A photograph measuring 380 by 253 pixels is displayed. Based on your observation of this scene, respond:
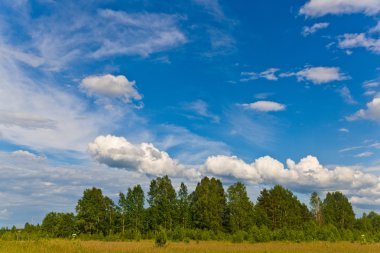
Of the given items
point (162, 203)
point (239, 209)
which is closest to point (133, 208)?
point (162, 203)

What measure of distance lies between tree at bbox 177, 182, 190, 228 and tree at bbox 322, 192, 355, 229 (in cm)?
3681

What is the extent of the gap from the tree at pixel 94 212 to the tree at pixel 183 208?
13.5 meters

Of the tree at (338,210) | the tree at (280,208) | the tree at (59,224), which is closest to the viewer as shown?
the tree at (59,224)

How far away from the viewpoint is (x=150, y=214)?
7306 centimetres

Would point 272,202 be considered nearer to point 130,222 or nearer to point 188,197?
point 188,197

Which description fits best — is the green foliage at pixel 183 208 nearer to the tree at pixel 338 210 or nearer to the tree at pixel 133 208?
the tree at pixel 133 208

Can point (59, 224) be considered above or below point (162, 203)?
below

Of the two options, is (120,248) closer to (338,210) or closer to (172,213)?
(172,213)

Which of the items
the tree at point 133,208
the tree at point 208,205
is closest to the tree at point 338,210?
the tree at point 208,205

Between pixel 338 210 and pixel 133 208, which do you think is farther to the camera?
pixel 338 210

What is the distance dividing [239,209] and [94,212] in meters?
28.4

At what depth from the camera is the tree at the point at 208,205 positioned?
71.5 meters

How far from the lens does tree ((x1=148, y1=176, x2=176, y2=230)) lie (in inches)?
2837

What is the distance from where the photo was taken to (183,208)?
74.3 m
